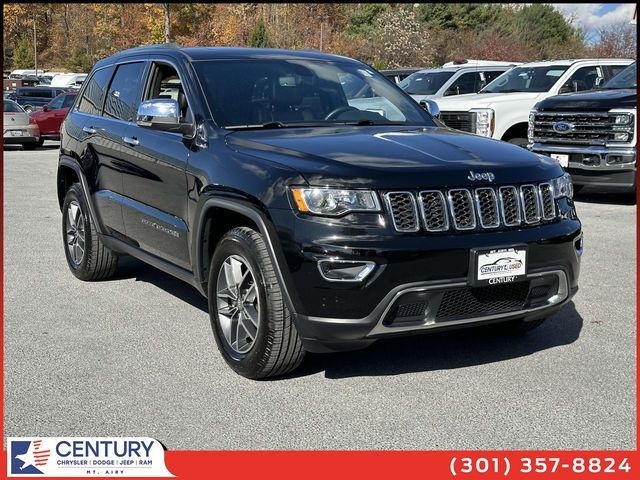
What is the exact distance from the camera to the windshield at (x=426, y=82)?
1727 centimetres

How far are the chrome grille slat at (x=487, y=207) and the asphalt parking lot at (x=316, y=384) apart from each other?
0.88 meters

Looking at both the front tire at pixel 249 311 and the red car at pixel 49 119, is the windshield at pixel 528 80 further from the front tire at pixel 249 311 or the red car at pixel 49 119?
the red car at pixel 49 119

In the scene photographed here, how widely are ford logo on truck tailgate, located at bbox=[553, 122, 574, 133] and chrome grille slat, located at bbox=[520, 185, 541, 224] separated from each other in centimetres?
779

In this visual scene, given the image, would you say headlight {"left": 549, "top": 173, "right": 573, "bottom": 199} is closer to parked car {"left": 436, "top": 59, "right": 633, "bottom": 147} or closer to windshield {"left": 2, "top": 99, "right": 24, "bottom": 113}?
parked car {"left": 436, "top": 59, "right": 633, "bottom": 147}

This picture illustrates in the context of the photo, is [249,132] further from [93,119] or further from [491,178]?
[93,119]

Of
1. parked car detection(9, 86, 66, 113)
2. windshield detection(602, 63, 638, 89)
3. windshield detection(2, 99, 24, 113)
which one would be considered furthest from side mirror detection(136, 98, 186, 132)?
parked car detection(9, 86, 66, 113)

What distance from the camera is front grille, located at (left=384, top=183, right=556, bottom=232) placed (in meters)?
4.20

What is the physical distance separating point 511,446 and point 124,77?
4.09 metres

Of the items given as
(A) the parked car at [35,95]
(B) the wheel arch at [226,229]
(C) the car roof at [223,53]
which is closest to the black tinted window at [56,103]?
(A) the parked car at [35,95]

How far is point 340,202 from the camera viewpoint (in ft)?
13.7

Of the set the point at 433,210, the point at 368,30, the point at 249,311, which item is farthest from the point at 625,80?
the point at 368,30

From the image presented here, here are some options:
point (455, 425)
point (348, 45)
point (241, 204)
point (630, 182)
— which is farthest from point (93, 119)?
point (348, 45)

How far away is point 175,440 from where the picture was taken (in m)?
3.90

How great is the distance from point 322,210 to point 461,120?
1035cm
